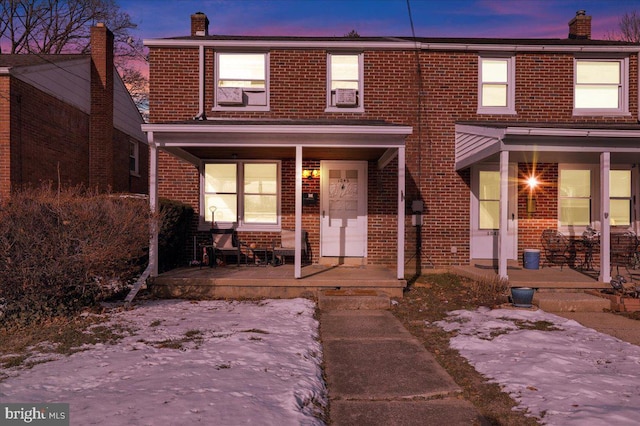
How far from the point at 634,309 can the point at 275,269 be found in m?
6.62

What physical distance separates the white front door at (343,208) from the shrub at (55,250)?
5.09 meters

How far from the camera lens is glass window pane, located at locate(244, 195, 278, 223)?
34.5 ft

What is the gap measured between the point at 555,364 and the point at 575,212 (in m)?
7.37

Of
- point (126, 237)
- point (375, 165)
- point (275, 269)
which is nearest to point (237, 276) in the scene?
point (275, 269)

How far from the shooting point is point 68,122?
13680mm

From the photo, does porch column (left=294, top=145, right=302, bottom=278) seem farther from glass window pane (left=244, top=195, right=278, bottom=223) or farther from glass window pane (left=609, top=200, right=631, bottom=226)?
glass window pane (left=609, top=200, right=631, bottom=226)

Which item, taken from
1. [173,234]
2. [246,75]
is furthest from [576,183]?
[173,234]

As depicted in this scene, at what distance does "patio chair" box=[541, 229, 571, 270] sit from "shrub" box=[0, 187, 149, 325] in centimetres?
913

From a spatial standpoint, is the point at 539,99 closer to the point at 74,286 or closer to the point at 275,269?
the point at 275,269

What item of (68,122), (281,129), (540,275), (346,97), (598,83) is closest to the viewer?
(281,129)

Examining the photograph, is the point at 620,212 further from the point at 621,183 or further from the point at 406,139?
the point at 406,139

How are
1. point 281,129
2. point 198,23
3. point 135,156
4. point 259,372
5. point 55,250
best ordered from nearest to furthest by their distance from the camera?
point 259,372 < point 55,250 < point 281,129 < point 198,23 < point 135,156

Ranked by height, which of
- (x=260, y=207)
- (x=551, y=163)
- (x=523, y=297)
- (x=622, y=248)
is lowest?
(x=523, y=297)

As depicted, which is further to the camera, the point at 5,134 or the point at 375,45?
the point at 5,134
